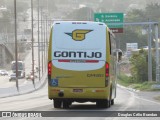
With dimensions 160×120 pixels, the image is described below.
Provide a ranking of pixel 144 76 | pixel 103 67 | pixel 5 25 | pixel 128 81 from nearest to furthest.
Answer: pixel 103 67 → pixel 144 76 → pixel 128 81 → pixel 5 25

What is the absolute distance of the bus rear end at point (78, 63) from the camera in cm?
2447

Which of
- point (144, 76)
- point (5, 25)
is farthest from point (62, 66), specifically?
point (5, 25)

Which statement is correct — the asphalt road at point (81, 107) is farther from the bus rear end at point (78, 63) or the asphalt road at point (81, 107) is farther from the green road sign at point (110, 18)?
the green road sign at point (110, 18)

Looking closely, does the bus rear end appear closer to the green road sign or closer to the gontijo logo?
the gontijo logo

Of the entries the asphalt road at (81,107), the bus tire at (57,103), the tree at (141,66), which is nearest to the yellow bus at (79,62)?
the asphalt road at (81,107)

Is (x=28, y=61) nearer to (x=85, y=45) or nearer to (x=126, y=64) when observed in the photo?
(x=126, y=64)

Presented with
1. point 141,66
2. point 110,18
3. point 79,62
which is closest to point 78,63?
point 79,62

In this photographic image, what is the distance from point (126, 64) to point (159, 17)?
44.4 feet

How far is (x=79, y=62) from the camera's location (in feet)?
80.7

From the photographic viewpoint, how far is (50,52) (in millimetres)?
24703

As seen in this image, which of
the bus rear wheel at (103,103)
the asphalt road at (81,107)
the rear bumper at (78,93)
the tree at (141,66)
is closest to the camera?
the asphalt road at (81,107)

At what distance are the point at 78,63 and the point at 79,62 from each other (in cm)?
6

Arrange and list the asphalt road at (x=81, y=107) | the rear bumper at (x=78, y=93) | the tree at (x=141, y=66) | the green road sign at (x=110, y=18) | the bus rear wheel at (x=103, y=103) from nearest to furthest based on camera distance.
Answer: the asphalt road at (x=81, y=107) → the rear bumper at (x=78, y=93) → the bus rear wheel at (x=103, y=103) → the green road sign at (x=110, y=18) → the tree at (x=141, y=66)

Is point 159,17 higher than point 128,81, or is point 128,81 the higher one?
point 159,17
